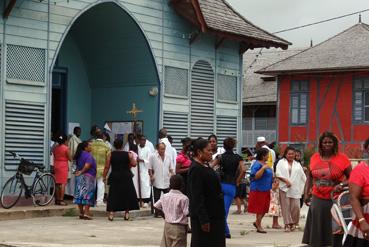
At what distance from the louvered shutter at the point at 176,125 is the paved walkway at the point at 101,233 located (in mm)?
4272

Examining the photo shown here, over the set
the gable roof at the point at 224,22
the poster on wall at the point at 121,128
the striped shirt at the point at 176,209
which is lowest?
the striped shirt at the point at 176,209

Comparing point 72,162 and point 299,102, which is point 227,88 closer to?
point 72,162

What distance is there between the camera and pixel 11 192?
17.5 metres

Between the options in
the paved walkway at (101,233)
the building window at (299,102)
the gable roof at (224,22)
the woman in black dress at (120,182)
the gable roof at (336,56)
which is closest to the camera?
the paved walkway at (101,233)

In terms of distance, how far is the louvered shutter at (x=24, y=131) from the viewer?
17.8 m

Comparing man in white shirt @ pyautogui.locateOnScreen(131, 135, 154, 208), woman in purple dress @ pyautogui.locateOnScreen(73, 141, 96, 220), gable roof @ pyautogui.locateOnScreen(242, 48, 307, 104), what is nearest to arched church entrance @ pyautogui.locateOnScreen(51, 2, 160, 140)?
man in white shirt @ pyautogui.locateOnScreen(131, 135, 154, 208)

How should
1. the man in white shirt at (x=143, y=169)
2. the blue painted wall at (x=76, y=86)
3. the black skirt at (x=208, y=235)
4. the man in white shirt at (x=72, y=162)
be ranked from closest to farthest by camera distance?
the black skirt at (x=208, y=235) → the man in white shirt at (x=143, y=169) → the man in white shirt at (x=72, y=162) → the blue painted wall at (x=76, y=86)

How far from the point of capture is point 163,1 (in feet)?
71.1

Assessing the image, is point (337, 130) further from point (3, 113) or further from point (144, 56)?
point (3, 113)

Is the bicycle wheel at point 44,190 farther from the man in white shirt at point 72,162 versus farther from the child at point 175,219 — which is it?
the child at point 175,219

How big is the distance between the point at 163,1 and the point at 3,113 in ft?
19.4

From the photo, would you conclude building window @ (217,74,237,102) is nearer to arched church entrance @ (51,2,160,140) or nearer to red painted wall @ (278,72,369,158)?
arched church entrance @ (51,2,160,140)

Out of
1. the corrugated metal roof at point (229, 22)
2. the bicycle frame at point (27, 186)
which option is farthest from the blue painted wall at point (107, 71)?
the bicycle frame at point (27, 186)

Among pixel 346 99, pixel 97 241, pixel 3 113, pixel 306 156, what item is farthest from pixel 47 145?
pixel 346 99
